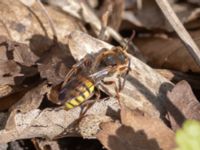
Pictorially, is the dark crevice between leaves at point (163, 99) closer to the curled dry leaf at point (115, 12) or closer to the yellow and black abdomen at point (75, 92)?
the yellow and black abdomen at point (75, 92)

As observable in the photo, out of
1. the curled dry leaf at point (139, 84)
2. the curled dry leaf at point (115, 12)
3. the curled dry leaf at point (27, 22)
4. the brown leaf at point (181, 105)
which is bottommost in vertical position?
the brown leaf at point (181, 105)

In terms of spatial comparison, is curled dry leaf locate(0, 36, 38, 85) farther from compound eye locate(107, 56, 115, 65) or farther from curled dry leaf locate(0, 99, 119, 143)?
compound eye locate(107, 56, 115, 65)

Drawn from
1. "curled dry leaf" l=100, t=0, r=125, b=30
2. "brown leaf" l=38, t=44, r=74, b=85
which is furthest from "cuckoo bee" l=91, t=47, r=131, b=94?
"curled dry leaf" l=100, t=0, r=125, b=30

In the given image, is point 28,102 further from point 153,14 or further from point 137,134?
point 153,14

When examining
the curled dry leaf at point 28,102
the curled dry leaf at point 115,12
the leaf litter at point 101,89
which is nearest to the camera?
the leaf litter at point 101,89

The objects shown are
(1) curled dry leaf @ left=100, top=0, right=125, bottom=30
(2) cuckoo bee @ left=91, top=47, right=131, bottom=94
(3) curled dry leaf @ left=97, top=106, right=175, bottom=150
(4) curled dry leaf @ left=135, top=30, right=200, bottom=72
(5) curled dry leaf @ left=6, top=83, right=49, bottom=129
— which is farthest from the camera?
(1) curled dry leaf @ left=100, top=0, right=125, bottom=30

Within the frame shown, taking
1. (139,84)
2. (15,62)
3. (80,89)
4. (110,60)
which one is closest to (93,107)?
(80,89)

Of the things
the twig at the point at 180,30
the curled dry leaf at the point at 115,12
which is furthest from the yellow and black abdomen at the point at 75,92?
the curled dry leaf at the point at 115,12
